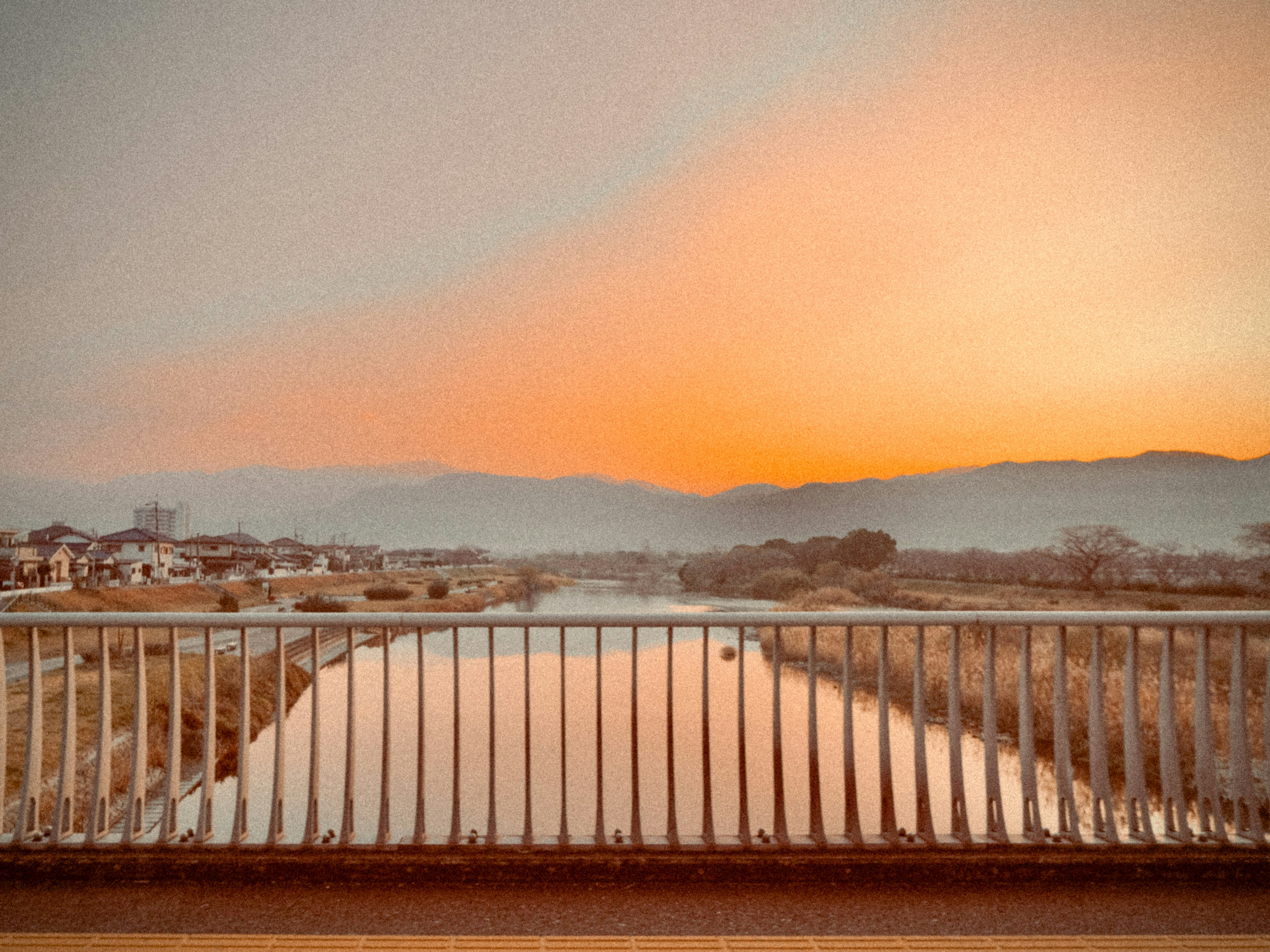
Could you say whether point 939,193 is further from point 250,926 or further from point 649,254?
point 250,926

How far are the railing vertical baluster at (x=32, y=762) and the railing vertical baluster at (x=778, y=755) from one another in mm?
2165

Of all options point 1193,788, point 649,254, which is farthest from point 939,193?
point 1193,788

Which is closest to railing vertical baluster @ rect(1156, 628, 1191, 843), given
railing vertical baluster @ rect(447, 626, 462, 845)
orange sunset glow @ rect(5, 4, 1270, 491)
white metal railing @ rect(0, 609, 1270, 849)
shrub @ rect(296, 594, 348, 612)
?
white metal railing @ rect(0, 609, 1270, 849)

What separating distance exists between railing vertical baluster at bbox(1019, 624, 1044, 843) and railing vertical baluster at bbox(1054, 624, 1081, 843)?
67mm

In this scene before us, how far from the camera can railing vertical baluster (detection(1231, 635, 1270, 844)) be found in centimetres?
252

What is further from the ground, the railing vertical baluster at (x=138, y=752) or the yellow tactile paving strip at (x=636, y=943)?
the railing vertical baluster at (x=138, y=752)

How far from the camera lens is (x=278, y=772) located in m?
2.51

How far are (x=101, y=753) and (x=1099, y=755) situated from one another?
309cm

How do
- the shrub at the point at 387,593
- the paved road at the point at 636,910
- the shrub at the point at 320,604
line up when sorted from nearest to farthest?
the paved road at the point at 636,910 → the shrub at the point at 320,604 → the shrub at the point at 387,593

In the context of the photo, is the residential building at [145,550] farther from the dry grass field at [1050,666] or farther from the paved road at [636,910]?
the paved road at [636,910]

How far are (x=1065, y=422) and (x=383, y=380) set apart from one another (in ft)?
41.2

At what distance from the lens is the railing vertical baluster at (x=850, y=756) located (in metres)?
2.47

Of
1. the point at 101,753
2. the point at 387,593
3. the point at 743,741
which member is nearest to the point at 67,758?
the point at 101,753

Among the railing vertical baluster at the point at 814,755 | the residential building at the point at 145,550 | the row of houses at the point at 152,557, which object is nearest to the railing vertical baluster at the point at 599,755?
the railing vertical baluster at the point at 814,755
